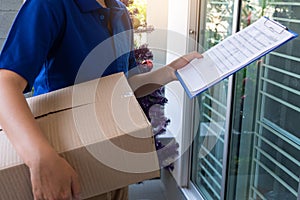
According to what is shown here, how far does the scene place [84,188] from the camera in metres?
0.80

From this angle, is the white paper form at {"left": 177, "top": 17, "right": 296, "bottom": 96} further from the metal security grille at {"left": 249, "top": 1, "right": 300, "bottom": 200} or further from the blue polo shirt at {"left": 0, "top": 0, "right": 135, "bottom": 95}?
the metal security grille at {"left": 249, "top": 1, "right": 300, "bottom": 200}

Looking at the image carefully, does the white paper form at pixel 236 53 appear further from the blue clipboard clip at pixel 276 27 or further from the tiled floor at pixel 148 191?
the tiled floor at pixel 148 191

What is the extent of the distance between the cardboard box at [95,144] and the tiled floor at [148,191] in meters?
2.13

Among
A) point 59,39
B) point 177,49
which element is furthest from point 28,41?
point 177,49

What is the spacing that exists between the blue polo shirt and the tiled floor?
6.41ft

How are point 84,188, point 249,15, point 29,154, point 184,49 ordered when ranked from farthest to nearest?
point 184,49 → point 249,15 → point 84,188 → point 29,154

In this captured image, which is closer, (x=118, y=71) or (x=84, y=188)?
(x=84, y=188)

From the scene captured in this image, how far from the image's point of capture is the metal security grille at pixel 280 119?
4.36 ft

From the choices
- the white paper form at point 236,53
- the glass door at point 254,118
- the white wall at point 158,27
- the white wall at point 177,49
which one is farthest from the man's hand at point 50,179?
the white wall at point 158,27

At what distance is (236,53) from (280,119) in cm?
56

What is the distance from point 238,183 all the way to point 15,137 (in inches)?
55.9

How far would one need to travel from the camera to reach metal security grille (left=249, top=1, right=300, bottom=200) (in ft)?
4.36

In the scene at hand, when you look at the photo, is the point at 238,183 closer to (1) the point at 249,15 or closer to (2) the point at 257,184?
(2) the point at 257,184

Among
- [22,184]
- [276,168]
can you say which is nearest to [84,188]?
[22,184]
